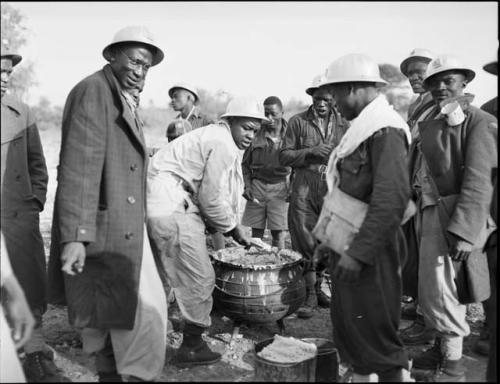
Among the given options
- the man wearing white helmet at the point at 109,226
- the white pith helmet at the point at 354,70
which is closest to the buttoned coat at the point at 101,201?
the man wearing white helmet at the point at 109,226

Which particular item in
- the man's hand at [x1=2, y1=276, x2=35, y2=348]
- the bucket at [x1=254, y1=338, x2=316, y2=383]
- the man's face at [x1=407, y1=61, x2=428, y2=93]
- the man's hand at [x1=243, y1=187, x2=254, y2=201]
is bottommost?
the bucket at [x1=254, y1=338, x2=316, y2=383]

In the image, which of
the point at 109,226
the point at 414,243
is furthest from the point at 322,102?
the point at 109,226

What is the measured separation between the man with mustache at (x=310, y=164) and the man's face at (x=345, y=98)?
237 cm

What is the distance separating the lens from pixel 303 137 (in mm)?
6105

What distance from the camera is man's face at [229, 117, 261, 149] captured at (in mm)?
4363

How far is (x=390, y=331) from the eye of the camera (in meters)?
3.29

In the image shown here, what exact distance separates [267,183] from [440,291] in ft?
11.3

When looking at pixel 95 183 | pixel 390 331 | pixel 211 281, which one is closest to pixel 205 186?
pixel 211 281

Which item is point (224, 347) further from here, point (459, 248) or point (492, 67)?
point (492, 67)

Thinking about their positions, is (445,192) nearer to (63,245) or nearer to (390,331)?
(390,331)

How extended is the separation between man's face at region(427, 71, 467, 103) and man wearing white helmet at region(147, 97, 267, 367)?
4.97ft

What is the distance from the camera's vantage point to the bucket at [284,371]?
364cm

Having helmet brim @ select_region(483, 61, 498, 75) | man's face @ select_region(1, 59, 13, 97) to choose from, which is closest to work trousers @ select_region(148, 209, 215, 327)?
man's face @ select_region(1, 59, 13, 97)

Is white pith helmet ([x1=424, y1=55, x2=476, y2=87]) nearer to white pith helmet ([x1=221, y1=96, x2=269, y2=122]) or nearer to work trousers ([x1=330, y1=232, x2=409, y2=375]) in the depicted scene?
white pith helmet ([x1=221, y1=96, x2=269, y2=122])
